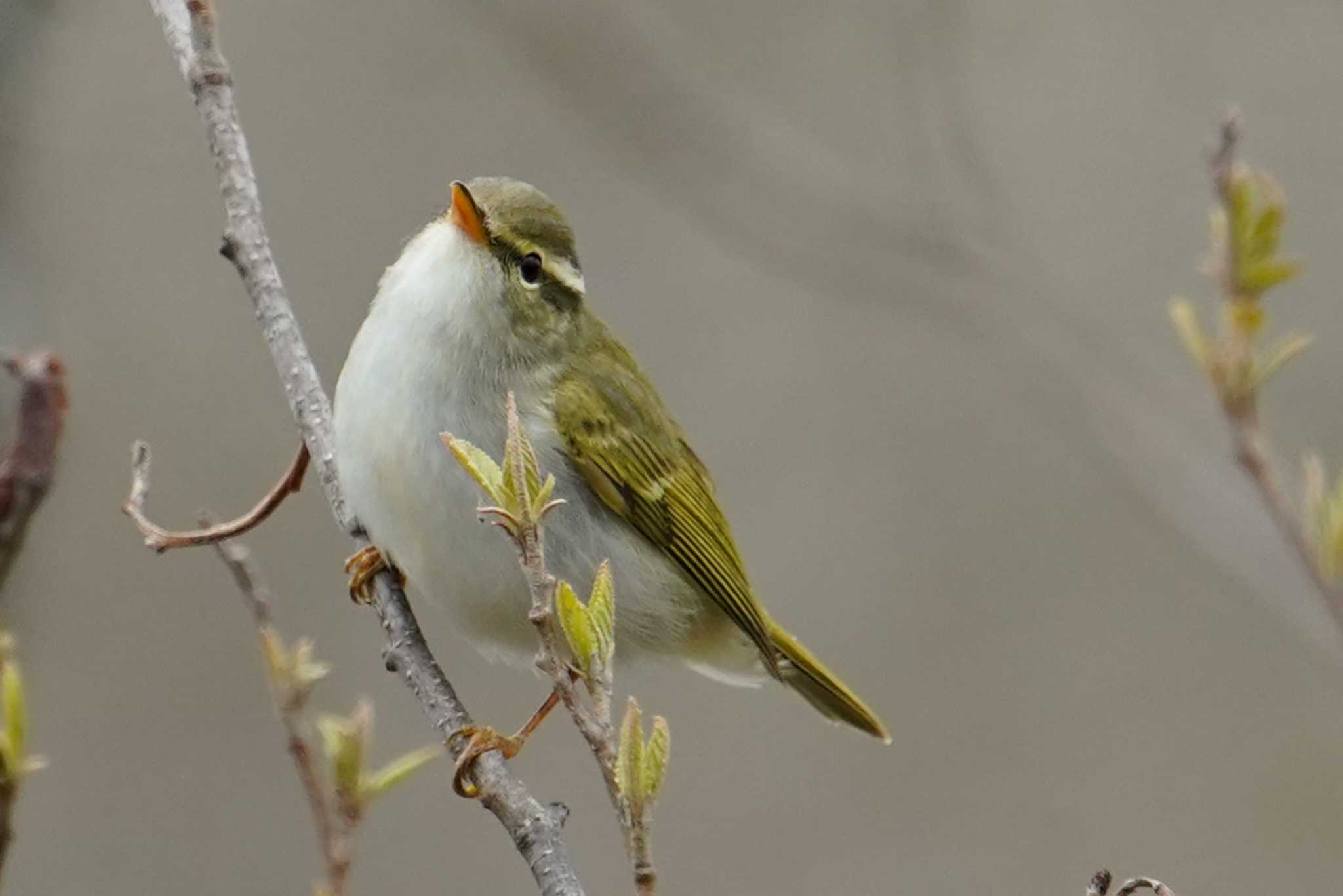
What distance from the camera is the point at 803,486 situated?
24.0 ft

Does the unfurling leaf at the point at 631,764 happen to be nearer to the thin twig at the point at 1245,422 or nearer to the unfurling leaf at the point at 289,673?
the unfurling leaf at the point at 289,673

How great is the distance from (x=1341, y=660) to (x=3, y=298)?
187 cm

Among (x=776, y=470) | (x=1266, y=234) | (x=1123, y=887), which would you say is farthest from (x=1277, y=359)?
(x=776, y=470)

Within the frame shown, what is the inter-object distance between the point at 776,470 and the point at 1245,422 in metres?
5.08

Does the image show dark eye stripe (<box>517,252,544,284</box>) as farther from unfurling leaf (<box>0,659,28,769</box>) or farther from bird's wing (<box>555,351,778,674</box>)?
unfurling leaf (<box>0,659,28,769</box>)

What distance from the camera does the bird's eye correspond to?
334 centimetres

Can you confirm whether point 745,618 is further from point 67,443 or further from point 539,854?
point 67,443

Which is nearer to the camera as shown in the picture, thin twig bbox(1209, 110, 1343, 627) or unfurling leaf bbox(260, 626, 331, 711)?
thin twig bbox(1209, 110, 1343, 627)

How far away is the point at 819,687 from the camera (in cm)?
416

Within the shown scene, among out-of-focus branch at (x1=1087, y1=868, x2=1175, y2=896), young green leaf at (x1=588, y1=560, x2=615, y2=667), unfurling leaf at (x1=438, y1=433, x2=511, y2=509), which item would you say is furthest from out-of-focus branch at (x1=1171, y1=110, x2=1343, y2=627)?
unfurling leaf at (x1=438, y1=433, x2=511, y2=509)

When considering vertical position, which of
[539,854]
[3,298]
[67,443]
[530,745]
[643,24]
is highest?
[643,24]

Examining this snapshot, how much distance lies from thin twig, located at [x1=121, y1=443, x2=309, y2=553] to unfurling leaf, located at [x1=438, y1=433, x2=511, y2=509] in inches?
26.7

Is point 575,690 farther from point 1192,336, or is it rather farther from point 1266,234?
point 1266,234

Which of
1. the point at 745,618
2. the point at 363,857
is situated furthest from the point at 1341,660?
the point at 363,857
